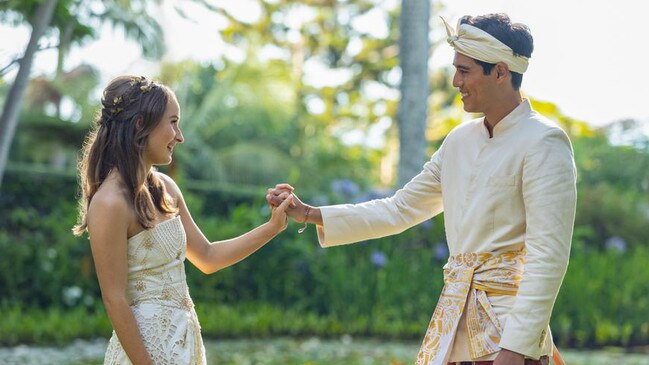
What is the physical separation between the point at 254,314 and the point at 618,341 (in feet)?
10.2

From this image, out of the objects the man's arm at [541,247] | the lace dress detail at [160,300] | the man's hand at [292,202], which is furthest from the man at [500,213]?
the lace dress detail at [160,300]

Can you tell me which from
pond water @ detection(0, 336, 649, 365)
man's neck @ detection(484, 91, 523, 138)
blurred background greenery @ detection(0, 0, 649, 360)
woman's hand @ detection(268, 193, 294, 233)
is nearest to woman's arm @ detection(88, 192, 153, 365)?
woman's hand @ detection(268, 193, 294, 233)

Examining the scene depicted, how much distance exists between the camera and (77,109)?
15047 millimetres

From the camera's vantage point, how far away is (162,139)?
3262 mm

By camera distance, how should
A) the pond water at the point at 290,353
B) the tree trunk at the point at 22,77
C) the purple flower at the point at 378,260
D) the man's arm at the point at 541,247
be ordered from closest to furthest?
the man's arm at the point at 541,247, the tree trunk at the point at 22,77, the pond water at the point at 290,353, the purple flower at the point at 378,260

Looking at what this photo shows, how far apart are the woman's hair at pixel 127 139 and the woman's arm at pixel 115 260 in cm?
8

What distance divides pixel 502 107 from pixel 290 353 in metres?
5.01

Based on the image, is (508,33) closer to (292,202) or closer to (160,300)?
(292,202)

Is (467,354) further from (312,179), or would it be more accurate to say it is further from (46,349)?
(312,179)

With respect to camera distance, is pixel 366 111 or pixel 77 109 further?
pixel 366 111

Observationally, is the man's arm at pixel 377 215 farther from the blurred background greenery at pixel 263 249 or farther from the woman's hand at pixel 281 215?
the blurred background greenery at pixel 263 249

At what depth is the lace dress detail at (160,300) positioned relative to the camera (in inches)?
126

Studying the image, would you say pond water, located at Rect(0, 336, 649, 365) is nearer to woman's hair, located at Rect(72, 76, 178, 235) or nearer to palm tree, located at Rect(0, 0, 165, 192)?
palm tree, located at Rect(0, 0, 165, 192)

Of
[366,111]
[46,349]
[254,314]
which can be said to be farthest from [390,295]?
[366,111]
